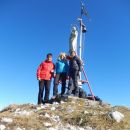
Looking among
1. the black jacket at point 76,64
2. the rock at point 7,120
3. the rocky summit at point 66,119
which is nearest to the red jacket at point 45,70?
the black jacket at point 76,64

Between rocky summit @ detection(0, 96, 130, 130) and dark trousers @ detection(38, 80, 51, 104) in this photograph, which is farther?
dark trousers @ detection(38, 80, 51, 104)

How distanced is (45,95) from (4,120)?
6.13m

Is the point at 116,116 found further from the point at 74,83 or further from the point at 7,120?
the point at 74,83

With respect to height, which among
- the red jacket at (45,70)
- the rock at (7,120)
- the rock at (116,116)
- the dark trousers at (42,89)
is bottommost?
the rock at (7,120)

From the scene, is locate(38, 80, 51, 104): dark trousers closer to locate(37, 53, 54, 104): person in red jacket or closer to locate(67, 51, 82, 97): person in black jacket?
locate(37, 53, 54, 104): person in red jacket

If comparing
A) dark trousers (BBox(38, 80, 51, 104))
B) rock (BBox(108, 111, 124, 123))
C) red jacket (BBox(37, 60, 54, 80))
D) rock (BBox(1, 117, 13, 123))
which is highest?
red jacket (BBox(37, 60, 54, 80))

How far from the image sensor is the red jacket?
17.0 metres

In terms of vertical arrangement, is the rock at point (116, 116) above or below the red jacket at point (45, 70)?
below

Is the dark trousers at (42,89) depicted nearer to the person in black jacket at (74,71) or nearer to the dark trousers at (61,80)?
the dark trousers at (61,80)

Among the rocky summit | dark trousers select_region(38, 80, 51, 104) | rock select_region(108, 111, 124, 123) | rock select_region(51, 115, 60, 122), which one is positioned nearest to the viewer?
the rocky summit

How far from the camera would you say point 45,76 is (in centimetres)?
1695

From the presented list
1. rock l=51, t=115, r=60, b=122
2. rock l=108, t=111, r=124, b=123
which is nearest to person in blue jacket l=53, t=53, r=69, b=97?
rock l=51, t=115, r=60, b=122

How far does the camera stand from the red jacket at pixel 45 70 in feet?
55.7

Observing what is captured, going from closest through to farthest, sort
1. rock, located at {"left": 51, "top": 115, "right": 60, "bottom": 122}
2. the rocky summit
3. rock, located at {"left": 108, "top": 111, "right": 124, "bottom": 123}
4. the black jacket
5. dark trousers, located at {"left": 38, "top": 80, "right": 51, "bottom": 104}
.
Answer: the rocky summit < rock, located at {"left": 51, "top": 115, "right": 60, "bottom": 122} < rock, located at {"left": 108, "top": 111, "right": 124, "bottom": 123} < the black jacket < dark trousers, located at {"left": 38, "top": 80, "right": 51, "bottom": 104}
